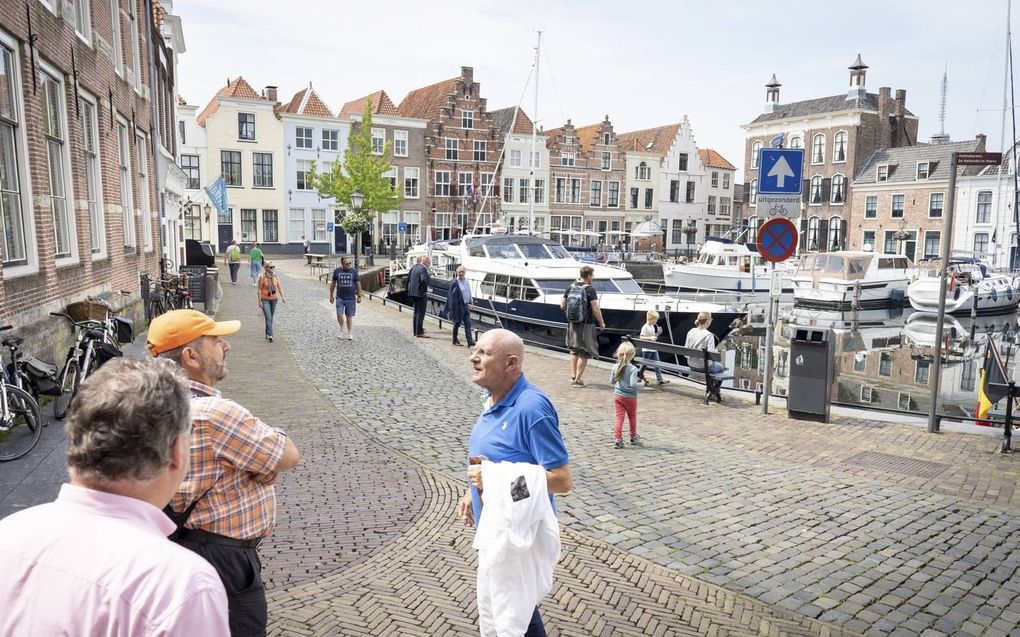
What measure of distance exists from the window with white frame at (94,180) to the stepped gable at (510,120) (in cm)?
4041

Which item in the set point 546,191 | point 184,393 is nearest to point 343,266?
point 184,393

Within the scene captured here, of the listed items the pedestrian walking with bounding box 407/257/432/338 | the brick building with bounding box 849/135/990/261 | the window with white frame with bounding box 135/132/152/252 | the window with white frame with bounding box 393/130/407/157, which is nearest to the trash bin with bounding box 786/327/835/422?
the pedestrian walking with bounding box 407/257/432/338

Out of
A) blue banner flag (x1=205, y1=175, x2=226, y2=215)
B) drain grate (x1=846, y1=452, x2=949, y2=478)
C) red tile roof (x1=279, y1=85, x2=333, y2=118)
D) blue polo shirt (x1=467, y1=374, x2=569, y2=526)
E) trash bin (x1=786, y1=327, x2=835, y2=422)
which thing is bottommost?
drain grate (x1=846, y1=452, x2=949, y2=478)

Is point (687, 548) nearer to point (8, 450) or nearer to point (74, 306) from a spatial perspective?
point (8, 450)

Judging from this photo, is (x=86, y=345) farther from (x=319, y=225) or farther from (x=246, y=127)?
(x=319, y=225)

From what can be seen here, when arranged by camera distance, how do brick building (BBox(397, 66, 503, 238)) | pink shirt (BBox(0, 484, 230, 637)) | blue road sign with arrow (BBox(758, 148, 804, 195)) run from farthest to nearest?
brick building (BBox(397, 66, 503, 238)) < blue road sign with arrow (BBox(758, 148, 804, 195)) < pink shirt (BBox(0, 484, 230, 637))

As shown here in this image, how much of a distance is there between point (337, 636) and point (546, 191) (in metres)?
52.0

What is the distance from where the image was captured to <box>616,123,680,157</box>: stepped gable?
59.9m

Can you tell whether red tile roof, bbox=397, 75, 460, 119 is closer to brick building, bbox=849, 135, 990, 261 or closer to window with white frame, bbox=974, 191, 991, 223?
brick building, bbox=849, 135, 990, 261

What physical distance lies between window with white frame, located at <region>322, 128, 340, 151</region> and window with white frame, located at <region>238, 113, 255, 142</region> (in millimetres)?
4453

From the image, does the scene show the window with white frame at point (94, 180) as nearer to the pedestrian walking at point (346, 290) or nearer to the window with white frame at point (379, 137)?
the pedestrian walking at point (346, 290)

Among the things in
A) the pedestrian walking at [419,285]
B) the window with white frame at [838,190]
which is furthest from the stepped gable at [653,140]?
the pedestrian walking at [419,285]

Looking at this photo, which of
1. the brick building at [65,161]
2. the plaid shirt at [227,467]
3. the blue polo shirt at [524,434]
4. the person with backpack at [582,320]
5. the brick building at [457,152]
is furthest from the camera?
the brick building at [457,152]

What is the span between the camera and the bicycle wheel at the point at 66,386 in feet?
24.9
